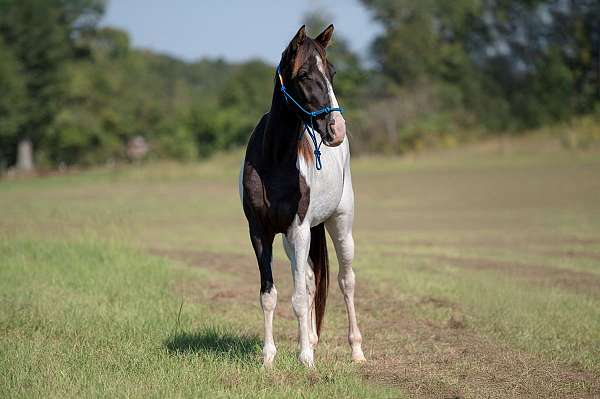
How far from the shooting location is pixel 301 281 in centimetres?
607

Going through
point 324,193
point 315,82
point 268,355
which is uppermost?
point 315,82

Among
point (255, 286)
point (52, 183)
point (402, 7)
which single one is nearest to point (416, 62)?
→ point (402, 7)

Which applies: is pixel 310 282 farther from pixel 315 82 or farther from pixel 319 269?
pixel 315 82

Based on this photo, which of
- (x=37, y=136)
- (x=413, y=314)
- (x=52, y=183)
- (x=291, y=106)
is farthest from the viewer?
(x=37, y=136)

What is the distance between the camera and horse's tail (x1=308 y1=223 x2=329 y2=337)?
6.99 meters

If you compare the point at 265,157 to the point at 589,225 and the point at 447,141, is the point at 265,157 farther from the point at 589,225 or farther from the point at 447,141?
the point at 447,141

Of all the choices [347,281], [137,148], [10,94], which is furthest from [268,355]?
[137,148]

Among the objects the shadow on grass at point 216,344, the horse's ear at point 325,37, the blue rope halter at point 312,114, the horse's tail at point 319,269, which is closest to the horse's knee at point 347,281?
the horse's tail at point 319,269

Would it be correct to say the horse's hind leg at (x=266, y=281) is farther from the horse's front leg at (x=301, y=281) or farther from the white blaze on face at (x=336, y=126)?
the white blaze on face at (x=336, y=126)

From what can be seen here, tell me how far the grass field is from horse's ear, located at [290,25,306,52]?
2360mm

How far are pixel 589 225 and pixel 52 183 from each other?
30105 millimetres

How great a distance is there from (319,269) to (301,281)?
936mm

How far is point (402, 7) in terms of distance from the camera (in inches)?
2719

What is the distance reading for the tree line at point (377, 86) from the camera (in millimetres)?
54594
